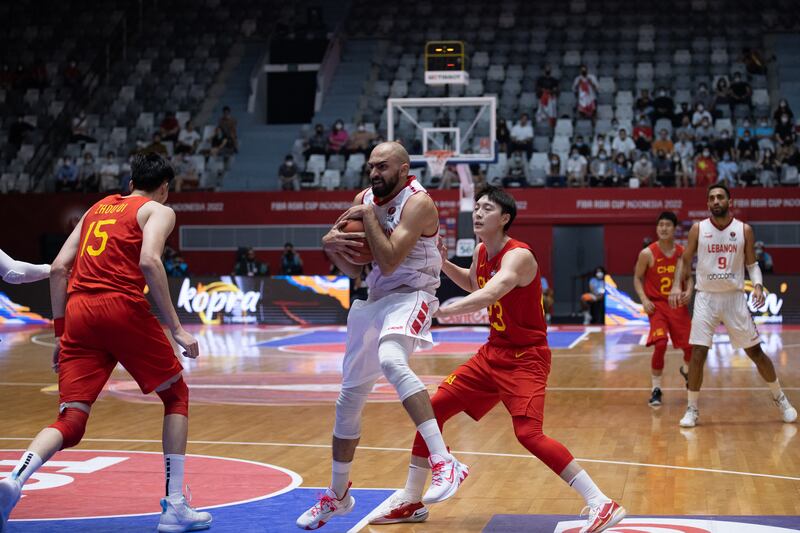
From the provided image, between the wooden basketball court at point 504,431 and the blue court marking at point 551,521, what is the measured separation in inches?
4.0

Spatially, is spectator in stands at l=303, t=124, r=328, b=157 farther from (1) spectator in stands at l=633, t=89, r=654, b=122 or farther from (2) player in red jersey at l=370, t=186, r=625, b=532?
(2) player in red jersey at l=370, t=186, r=625, b=532

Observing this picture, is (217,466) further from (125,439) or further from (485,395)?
(485,395)

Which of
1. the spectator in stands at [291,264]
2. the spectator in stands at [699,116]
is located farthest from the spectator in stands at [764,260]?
the spectator in stands at [291,264]

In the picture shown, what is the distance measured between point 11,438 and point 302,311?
13.4 m

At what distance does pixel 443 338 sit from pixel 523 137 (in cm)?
823

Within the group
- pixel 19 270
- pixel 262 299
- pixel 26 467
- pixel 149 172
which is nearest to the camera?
pixel 26 467

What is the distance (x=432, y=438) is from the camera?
5.38m

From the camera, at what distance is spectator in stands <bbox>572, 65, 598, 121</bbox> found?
2653cm

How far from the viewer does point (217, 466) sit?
731cm

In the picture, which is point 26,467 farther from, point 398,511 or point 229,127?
point 229,127

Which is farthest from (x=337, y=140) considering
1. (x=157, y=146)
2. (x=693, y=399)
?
(x=693, y=399)

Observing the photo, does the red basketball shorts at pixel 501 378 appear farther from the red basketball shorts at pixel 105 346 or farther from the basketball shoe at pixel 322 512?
the red basketball shorts at pixel 105 346

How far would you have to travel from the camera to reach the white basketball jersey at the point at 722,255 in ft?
30.6

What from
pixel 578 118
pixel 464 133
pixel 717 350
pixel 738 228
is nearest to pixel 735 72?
pixel 578 118
